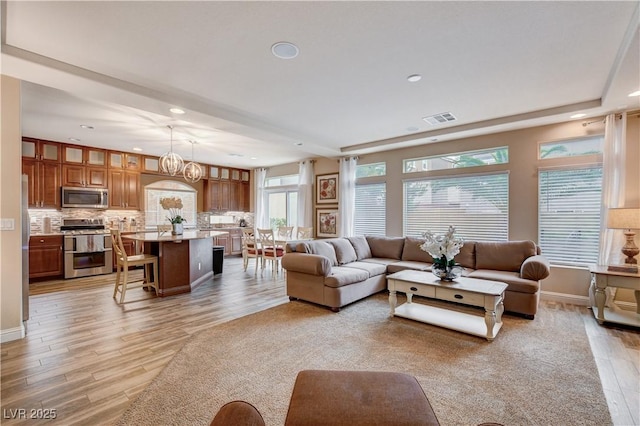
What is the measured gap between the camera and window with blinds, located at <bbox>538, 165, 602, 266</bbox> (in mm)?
4055

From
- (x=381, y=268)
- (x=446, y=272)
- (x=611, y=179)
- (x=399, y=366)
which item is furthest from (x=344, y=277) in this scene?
(x=611, y=179)

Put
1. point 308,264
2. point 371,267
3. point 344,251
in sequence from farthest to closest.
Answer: point 344,251, point 371,267, point 308,264

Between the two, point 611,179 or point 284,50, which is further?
point 611,179

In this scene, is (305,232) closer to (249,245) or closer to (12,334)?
(249,245)

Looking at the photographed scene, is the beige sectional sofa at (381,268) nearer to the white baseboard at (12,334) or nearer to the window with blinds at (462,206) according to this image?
the window with blinds at (462,206)

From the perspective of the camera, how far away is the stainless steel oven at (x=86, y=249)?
5.72 metres

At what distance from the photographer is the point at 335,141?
5844 mm

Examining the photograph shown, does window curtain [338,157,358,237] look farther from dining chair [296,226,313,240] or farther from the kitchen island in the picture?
the kitchen island

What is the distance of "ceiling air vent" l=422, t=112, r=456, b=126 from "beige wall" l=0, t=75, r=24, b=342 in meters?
4.95

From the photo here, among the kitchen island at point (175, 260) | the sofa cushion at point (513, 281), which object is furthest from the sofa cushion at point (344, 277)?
the kitchen island at point (175, 260)

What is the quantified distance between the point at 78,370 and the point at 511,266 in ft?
16.8

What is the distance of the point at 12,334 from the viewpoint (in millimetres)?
2887

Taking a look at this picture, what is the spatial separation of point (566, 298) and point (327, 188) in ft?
16.1

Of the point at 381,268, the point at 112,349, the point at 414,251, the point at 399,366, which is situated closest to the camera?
the point at 399,366
